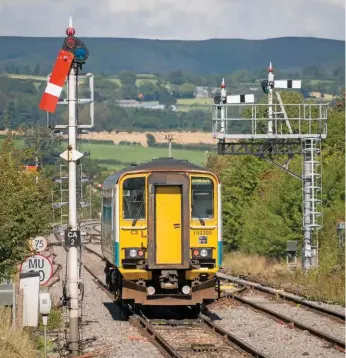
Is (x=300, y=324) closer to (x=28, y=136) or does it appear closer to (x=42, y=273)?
(x=42, y=273)

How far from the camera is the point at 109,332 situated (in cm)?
2012

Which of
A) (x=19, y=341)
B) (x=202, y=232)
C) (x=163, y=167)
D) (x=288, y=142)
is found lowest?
(x=19, y=341)

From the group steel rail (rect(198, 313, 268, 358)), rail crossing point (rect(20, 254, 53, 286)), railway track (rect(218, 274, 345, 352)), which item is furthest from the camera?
rail crossing point (rect(20, 254, 53, 286))

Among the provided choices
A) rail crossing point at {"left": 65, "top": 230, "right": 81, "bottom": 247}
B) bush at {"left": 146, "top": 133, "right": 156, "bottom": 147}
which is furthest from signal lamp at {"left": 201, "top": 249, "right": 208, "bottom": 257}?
bush at {"left": 146, "top": 133, "right": 156, "bottom": 147}

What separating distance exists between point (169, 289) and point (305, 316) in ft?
10.4

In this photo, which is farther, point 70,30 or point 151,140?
point 151,140

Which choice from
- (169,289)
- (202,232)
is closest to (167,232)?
(202,232)

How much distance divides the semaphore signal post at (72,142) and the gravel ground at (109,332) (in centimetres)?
89

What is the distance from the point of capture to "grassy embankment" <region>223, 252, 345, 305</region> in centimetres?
2742

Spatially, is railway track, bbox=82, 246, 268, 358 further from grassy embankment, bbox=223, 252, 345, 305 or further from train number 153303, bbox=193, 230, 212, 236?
grassy embankment, bbox=223, 252, 345, 305

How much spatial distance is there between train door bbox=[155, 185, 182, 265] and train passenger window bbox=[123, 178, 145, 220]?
0.33 meters

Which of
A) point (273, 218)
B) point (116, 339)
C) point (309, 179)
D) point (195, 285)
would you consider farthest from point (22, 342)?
point (273, 218)

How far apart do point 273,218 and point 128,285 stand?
1647 centimetres

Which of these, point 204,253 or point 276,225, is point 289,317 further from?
point 276,225
